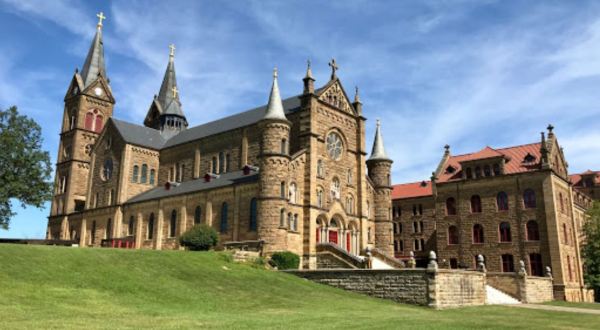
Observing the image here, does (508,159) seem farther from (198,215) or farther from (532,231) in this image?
(198,215)

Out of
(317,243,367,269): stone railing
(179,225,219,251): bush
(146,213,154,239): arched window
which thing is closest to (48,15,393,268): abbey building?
(146,213,154,239): arched window

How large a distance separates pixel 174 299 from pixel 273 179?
2021 cm

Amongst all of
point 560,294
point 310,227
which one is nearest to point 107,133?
point 310,227

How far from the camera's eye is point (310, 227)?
42375 millimetres

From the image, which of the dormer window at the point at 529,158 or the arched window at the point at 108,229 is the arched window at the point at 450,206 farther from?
the arched window at the point at 108,229

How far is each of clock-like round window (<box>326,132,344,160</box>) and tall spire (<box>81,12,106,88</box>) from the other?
39.7 metres

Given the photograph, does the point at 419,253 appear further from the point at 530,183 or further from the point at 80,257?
the point at 80,257

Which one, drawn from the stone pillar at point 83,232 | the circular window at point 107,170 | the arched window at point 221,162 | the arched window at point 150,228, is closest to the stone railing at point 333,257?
the arched window at point 221,162

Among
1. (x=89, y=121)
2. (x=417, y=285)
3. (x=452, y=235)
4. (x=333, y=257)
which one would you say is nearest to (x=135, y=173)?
(x=89, y=121)

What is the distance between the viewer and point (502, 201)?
175 feet

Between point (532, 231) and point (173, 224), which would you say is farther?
point (532, 231)

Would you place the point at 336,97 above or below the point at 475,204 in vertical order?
above

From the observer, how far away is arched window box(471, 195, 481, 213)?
55.2 meters

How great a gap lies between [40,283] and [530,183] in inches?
1804
